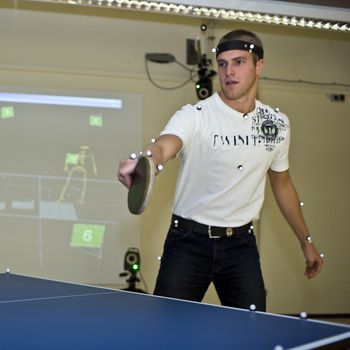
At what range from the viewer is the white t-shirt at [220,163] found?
7.57 feet

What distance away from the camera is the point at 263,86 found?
5.66 m

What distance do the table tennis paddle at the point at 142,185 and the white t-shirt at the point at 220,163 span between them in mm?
646

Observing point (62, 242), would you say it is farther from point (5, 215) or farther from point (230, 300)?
point (230, 300)

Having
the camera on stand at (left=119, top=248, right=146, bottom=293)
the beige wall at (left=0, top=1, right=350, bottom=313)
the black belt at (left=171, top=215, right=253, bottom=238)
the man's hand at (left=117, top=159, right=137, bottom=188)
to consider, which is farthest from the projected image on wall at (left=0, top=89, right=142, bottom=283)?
the man's hand at (left=117, top=159, right=137, bottom=188)

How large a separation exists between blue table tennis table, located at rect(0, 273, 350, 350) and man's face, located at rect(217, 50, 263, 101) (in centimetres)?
93

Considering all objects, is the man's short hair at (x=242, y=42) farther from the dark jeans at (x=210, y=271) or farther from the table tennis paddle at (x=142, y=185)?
the table tennis paddle at (x=142, y=185)

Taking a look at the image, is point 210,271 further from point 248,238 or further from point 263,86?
point 263,86

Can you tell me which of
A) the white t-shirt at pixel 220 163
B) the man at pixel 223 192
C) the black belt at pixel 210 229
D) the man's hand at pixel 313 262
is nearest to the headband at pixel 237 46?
the man at pixel 223 192

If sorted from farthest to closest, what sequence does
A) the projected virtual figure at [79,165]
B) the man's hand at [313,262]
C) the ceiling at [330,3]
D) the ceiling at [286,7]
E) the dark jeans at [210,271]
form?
1. the projected virtual figure at [79,165]
2. the ceiling at [330,3]
3. the ceiling at [286,7]
4. the man's hand at [313,262]
5. the dark jeans at [210,271]

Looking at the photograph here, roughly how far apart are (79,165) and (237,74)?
298cm

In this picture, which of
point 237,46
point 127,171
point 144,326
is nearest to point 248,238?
point 237,46

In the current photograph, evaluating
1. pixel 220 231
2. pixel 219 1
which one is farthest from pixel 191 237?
pixel 219 1

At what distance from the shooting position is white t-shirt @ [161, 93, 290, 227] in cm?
231

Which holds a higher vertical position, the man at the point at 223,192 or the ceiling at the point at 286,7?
the ceiling at the point at 286,7
